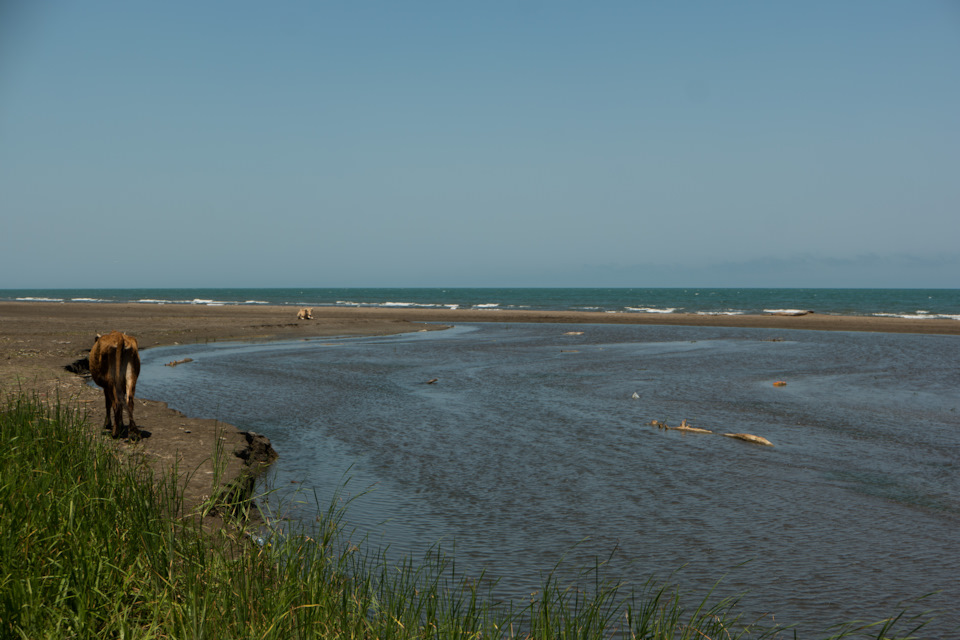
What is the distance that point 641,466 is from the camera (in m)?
10.4

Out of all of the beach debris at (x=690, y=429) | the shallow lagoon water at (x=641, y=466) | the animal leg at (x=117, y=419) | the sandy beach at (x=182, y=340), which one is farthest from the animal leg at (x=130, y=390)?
the beach debris at (x=690, y=429)

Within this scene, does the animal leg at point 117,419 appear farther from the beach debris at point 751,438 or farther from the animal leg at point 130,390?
the beach debris at point 751,438

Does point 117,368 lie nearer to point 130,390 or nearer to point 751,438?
point 130,390

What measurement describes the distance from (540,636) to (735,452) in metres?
8.36

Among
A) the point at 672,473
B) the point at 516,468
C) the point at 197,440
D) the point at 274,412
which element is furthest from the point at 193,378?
the point at 672,473

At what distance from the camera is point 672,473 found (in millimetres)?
10062

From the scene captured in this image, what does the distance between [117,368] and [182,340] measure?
925 inches

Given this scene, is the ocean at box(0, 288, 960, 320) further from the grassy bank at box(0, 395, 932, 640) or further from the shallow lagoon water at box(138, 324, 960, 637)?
the grassy bank at box(0, 395, 932, 640)

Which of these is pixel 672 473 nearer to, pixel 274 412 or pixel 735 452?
pixel 735 452

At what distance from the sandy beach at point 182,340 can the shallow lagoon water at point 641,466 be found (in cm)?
112

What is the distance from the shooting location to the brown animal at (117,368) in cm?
947

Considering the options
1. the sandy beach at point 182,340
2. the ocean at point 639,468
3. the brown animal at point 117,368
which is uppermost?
the brown animal at point 117,368

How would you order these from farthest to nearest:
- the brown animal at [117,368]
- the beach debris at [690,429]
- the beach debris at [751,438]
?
the beach debris at [690,429], the beach debris at [751,438], the brown animal at [117,368]

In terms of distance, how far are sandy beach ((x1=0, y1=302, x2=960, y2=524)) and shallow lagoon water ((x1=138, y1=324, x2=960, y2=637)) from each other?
1.12 metres
